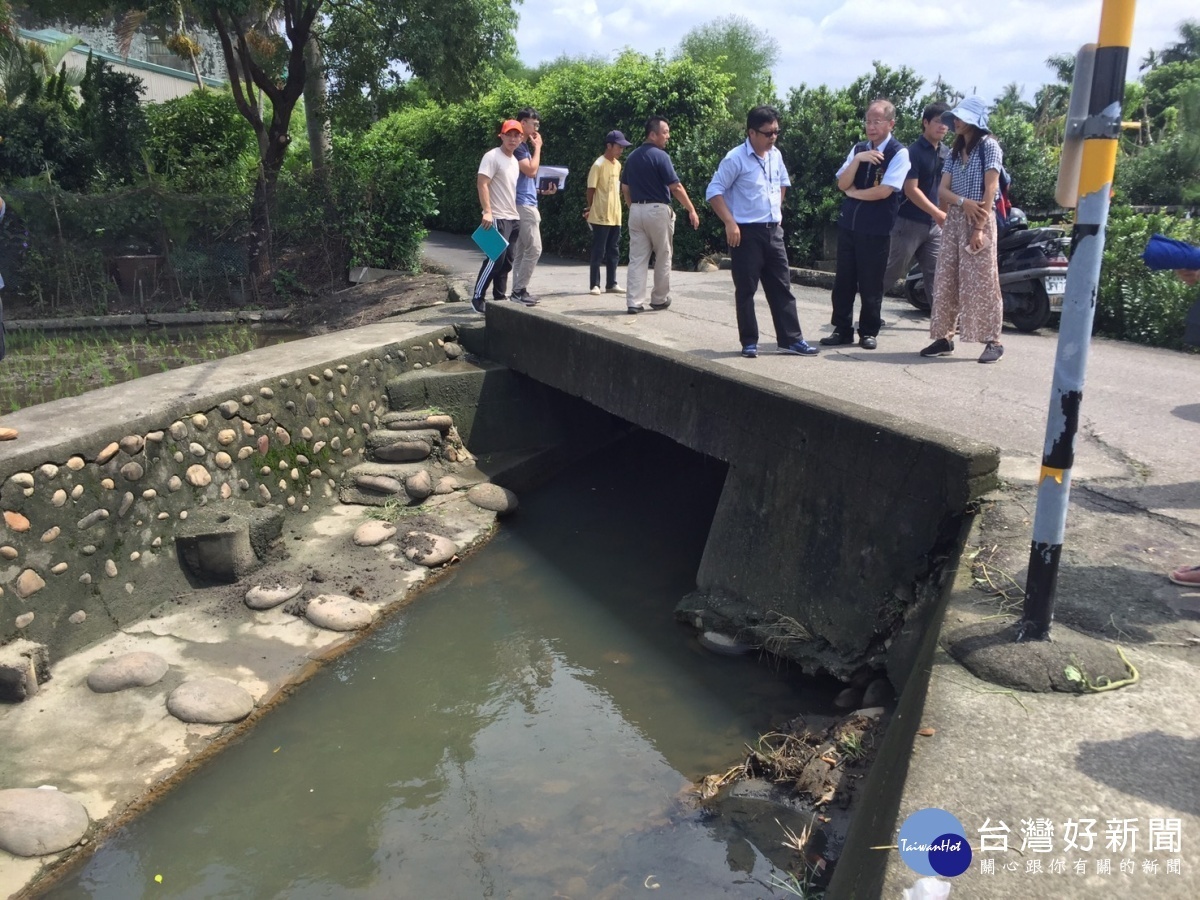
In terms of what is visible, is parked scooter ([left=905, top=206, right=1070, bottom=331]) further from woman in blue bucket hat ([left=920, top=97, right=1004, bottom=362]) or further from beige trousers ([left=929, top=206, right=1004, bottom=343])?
beige trousers ([left=929, top=206, right=1004, bottom=343])

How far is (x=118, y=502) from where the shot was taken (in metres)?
4.84

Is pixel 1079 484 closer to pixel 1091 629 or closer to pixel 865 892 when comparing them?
pixel 1091 629

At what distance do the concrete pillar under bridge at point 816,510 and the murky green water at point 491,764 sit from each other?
0.32m

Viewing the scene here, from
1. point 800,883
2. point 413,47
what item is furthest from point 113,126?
point 800,883

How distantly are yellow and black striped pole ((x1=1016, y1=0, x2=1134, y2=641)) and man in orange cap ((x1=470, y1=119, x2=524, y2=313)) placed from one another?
552 cm

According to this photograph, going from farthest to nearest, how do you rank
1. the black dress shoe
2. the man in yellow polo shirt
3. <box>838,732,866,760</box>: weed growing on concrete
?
1. the man in yellow polo shirt
2. the black dress shoe
3. <box>838,732,866,760</box>: weed growing on concrete

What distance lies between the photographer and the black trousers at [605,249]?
30.6ft

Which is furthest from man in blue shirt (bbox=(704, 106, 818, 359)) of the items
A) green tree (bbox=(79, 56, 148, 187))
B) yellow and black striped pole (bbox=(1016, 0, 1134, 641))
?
green tree (bbox=(79, 56, 148, 187))

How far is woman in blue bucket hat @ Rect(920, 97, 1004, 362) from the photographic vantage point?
5.98 m

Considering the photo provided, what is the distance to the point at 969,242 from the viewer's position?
623cm

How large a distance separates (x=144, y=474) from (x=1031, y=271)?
273 inches

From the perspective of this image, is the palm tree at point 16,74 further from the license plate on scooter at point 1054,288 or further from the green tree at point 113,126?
the license plate on scooter at point 1054,288

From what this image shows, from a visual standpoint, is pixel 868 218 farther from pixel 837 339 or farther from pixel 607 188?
pixel 607 188

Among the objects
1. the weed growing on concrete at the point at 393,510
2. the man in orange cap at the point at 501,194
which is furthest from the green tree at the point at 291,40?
the weed growing on concrete at the point at 393,510
